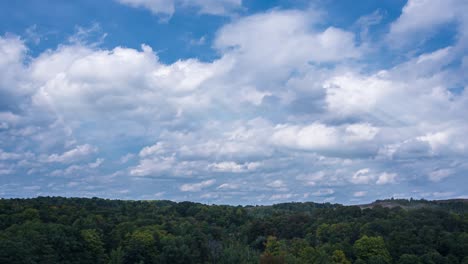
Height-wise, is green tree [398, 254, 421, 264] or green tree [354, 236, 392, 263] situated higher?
green tree [354, 236, 392, 263]

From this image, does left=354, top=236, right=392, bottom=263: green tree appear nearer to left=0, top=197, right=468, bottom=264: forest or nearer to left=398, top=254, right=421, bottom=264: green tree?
left=0, top=197, right=468, bottom=264: forest

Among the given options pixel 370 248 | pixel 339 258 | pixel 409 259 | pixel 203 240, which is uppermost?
pixel 203 240

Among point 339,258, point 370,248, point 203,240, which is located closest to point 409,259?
point 370,248

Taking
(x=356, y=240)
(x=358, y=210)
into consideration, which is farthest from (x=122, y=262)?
(x=358, y=210)

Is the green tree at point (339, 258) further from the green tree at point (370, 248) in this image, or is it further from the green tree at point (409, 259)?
the green tree at point (409, 259)

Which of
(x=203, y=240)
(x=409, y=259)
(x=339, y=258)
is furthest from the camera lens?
(x=203, y=240)

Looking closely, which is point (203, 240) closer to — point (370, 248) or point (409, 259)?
point (370, 248)

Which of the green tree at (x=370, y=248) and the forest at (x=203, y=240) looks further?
the green tree at (x=370, y=248)

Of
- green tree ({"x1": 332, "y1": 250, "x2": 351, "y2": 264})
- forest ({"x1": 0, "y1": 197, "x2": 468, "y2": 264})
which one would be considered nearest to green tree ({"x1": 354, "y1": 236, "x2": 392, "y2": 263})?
forest ({"x1": 0, "y1": 197, "x2": 468, "y2": 264})

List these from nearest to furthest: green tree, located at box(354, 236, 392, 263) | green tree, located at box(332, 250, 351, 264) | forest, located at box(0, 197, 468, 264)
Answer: forest, located at box(0, 197, 468, 264)
green tree, located at box(332, 250, 351, 264)
green tree, located at box(354, 236, 392, 263)

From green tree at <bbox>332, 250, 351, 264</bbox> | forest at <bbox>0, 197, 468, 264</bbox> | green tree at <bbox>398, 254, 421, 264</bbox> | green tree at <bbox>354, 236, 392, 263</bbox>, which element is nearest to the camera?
forest at <bbox>0, 197, 468, 264</bbox>

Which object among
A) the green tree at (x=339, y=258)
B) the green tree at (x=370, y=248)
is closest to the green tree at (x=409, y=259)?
the green tree at (x=370, y=248)

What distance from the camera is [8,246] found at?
81125mm

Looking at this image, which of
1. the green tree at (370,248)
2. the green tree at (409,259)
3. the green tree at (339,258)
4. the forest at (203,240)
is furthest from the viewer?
the green tree at (370,248)
